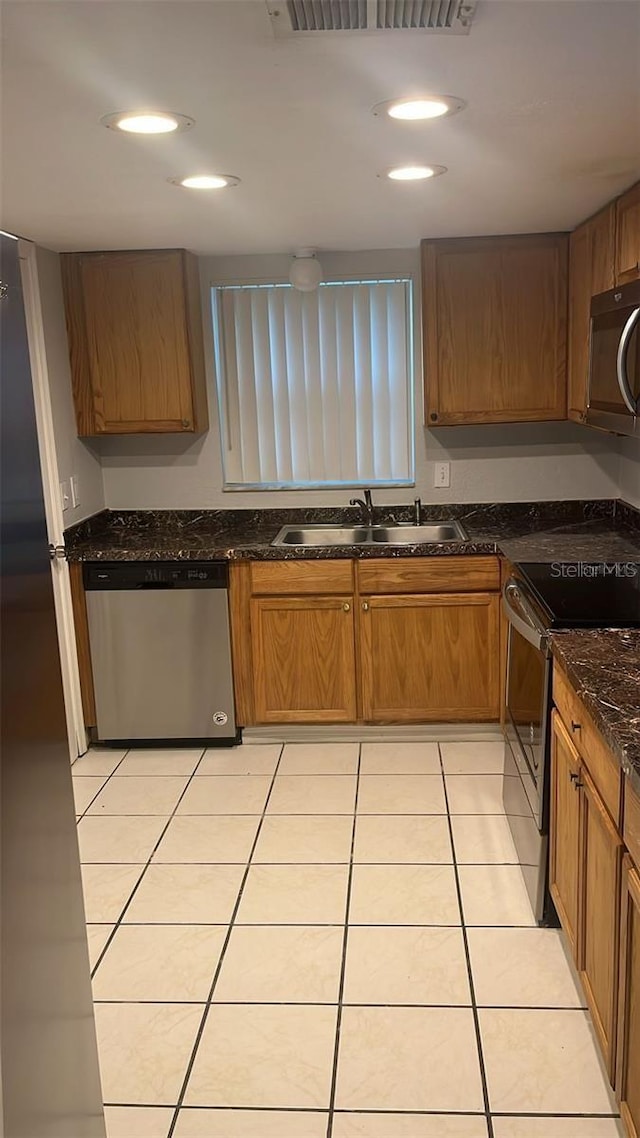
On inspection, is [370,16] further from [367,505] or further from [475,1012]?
[367,505]

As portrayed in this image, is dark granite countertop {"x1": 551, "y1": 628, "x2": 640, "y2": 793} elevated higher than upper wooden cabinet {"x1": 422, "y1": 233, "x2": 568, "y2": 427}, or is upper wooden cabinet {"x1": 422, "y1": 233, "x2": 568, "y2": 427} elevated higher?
upper wooden cabinet {"x1": 422, "y1": 233, "x2": 568, "y2": 427}

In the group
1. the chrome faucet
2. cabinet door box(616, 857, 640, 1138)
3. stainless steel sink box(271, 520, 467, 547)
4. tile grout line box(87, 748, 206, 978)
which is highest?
the chrome faucet

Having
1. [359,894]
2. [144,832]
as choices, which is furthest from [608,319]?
[144,832]

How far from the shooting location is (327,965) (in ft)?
8.14

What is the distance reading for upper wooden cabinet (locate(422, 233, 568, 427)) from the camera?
386 cm

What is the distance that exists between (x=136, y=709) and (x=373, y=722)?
106 centimetres

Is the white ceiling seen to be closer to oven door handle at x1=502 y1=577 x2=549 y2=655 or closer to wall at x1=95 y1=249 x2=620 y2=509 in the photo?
wall at x1=95 y1=249 x2=620 y2=509

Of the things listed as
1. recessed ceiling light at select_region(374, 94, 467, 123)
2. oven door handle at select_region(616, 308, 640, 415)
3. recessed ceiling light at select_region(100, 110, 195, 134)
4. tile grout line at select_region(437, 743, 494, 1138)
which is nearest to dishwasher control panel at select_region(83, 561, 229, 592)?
tile grout line at select_region(437, 743, 494, 1138)

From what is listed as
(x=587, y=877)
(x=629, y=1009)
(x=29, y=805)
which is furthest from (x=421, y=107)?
(x=629, y=1009)

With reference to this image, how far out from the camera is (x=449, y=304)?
391 centimetres

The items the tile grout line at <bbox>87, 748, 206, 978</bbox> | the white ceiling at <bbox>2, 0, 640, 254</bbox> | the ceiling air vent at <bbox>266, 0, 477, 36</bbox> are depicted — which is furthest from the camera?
the tile grout line at <bbox>87, 748, 206, 978</bbox>

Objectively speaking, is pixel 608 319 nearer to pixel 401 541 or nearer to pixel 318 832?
pixel 401 541

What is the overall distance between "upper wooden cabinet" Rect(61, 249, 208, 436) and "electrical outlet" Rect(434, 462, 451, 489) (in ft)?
3.85

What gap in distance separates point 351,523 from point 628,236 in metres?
1.90
